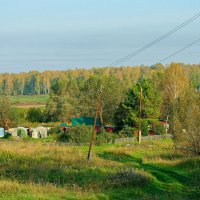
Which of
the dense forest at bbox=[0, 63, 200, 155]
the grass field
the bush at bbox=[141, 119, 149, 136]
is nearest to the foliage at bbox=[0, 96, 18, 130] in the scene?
the dense forest at bbox=[0, 63, 200, 155]

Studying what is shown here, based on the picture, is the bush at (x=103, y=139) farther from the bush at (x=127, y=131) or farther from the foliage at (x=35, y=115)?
the foliage at (x=35, y=115)

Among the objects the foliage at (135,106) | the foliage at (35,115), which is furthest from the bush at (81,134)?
the foliage at (35,115)

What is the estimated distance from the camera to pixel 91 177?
25.6 meters

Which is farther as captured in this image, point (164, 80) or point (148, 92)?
point (164, 80)

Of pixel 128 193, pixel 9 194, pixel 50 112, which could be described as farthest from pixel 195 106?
pixel 50 112

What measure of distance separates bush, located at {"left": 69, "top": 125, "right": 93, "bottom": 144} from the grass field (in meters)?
14.8

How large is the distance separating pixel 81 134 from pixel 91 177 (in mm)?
28648

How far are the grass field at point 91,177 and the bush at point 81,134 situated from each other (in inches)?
582

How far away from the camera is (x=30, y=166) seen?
29.6 meters

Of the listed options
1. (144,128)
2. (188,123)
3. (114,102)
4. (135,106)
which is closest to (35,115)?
(114,102)

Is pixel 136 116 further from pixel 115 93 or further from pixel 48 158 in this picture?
pixel 48 158

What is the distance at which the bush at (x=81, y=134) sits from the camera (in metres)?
53.9

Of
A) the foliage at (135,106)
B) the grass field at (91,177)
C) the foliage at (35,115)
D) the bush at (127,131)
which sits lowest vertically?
the grass field at (91,177)

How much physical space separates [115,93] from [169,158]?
2176 inches
